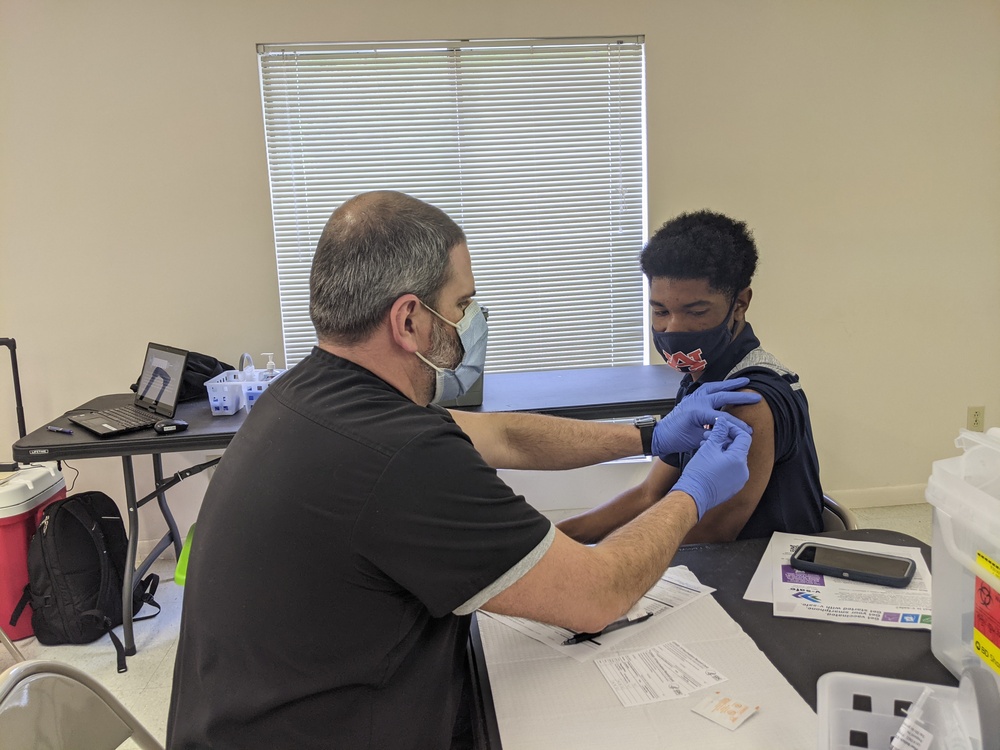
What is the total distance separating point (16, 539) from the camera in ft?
8.96

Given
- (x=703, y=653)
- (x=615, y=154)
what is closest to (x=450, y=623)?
(x=703, y=653)

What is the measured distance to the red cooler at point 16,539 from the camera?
106 inches

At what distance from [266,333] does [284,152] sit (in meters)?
0.79

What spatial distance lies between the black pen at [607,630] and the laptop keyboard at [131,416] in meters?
1.90

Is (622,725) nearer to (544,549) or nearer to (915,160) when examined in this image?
(544,549)

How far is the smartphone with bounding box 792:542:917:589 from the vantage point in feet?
4.27

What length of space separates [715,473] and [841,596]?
29 cm

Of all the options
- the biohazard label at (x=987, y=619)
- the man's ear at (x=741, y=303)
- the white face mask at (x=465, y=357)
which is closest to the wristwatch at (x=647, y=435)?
the man's ear at (x=741, y=303)

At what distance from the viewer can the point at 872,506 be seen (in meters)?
3.67

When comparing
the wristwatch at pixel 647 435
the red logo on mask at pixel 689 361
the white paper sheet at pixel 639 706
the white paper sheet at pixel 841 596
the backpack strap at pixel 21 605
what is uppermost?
the red logo on mask at pixel 689 361

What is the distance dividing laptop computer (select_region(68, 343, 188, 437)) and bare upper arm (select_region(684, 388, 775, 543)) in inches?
76.1

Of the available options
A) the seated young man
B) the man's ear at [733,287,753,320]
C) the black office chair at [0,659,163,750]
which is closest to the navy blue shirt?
the seated young man

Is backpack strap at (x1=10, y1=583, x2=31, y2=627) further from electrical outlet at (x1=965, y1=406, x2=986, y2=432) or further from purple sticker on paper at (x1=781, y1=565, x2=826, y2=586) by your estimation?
electrical outlet at (x1=965, y1=406, x2=986, y2=432)

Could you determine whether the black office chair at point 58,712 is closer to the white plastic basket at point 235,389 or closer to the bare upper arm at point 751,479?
the bare upper arm at point 751,479
